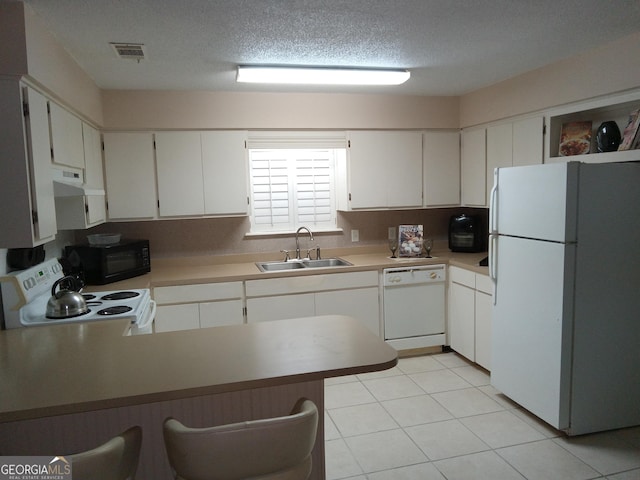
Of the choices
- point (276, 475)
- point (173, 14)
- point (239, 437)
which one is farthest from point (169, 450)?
point (173, 14)

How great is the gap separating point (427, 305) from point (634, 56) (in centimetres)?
238

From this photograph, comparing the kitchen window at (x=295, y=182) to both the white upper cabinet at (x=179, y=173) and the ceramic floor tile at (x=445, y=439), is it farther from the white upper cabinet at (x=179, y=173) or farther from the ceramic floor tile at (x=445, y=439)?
the ceramic floor tile at (x=445, y=439)

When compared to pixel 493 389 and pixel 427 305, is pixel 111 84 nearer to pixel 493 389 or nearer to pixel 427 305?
pixel 427 305

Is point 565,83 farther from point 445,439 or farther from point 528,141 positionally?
point 445,439

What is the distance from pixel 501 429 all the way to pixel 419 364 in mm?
1148

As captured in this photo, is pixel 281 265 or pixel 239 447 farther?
pixel 281 265

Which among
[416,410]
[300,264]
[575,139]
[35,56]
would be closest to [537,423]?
[416,410]

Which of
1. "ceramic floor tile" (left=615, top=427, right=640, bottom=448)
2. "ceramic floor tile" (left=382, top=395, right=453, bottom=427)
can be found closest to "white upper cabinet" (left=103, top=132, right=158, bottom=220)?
"ceramic floor tile" (left=382, top=395, right=453, bottom=427)

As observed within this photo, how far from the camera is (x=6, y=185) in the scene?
6.59ft

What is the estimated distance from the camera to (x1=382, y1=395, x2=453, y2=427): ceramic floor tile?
305 centimetres

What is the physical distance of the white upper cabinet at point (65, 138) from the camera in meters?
2.38

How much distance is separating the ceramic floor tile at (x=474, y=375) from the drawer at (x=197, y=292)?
75.5 inches

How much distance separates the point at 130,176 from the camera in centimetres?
376

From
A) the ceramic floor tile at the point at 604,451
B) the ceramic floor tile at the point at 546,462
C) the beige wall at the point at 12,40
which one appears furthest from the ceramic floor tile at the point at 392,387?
the beige wall at the point at 12,40
